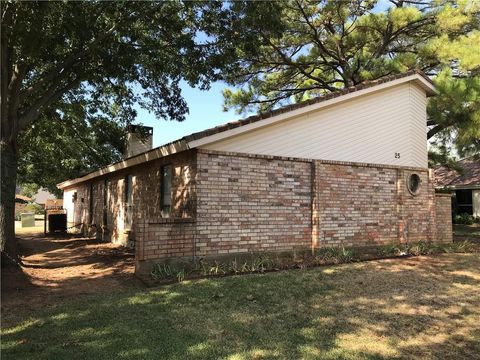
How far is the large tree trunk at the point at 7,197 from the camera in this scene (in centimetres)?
862

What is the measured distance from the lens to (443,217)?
1252cm

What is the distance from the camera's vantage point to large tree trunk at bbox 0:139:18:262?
28.3 ft

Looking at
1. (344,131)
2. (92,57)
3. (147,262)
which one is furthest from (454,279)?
(92,57)

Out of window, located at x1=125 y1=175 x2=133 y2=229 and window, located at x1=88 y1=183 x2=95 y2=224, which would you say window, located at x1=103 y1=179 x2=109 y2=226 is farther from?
window, located at x1=125 y1=175 x2=133 y2=229

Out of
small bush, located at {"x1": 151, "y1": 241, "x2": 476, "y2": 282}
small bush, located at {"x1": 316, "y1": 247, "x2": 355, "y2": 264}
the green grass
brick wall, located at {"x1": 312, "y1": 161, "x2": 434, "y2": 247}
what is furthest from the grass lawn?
the green grass

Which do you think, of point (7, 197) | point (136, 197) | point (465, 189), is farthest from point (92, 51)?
point (465, 189)

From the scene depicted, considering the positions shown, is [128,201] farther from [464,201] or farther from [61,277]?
[464,201]

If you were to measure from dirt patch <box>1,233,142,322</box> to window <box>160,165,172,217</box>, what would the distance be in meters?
1.44

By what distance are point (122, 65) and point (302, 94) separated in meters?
12.6

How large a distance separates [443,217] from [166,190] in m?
8.17

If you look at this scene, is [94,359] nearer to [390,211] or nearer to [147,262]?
[147,262]

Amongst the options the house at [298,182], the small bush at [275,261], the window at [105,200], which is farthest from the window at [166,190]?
the window at [105,200]

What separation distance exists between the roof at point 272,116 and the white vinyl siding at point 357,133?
210 mm

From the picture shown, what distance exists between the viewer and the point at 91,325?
520cm
